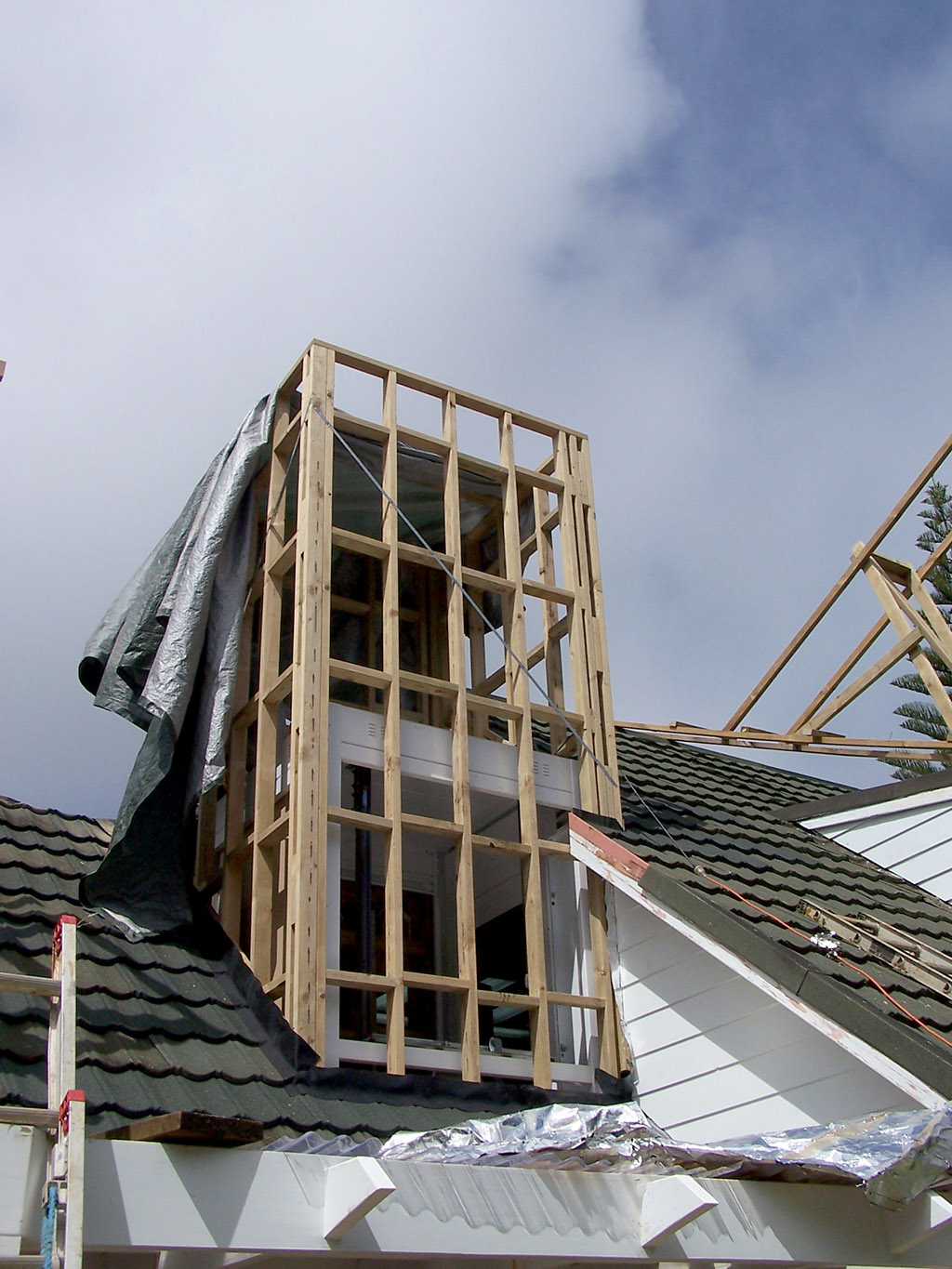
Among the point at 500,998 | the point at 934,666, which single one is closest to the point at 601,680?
the point at 500,998

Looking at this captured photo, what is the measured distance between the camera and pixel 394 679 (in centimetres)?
754

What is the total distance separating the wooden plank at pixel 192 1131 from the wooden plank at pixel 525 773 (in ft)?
10.7

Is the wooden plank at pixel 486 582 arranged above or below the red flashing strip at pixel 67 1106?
above

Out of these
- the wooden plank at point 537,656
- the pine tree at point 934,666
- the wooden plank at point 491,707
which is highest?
the pine tree at point 934,666

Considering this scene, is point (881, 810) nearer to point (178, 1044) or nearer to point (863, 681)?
point (863, 681)

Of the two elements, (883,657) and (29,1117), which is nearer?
(29,1117)

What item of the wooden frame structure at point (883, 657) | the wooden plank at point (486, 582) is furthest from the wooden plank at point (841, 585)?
the wooden plank at point (486, 582)

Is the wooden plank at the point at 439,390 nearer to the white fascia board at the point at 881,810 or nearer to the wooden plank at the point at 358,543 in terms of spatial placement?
the wooden plank at the point at 358,543

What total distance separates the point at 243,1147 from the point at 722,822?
6.07m

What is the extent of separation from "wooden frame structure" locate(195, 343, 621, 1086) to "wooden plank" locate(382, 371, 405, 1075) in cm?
1

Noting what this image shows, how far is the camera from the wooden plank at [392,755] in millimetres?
6645

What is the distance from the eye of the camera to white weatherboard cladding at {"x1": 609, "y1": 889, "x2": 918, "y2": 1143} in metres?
6.27

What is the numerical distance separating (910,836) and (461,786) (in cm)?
461

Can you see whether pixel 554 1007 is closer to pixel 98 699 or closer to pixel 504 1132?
pixel 504 1132
